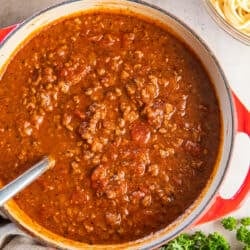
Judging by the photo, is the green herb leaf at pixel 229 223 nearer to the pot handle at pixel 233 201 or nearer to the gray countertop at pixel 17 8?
the pot handle at pixel 233 201

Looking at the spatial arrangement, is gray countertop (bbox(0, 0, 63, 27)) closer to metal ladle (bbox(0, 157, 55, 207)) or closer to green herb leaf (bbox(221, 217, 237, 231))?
metal ladle (bbox(0, 157, 55, 207))

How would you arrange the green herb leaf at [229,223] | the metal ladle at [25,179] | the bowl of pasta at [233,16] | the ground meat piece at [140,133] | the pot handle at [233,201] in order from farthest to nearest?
the green herb leaf at [229,223], the bowl of pasta at [233,16], the pot handle at [233,201], the ground meat piece at [140,133], the metal ladle at [25,179]

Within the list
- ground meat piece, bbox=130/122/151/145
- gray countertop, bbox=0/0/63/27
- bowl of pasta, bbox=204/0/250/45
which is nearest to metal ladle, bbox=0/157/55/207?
ground meat piece, bbox=130/122/151/145

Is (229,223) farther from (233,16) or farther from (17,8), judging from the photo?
(17,8)

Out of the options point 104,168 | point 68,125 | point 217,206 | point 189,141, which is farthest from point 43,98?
point 217,206

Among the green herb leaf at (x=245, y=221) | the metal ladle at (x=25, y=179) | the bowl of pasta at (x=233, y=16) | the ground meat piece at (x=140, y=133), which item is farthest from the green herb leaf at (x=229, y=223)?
the metal ladle at (x=25, y=179)
